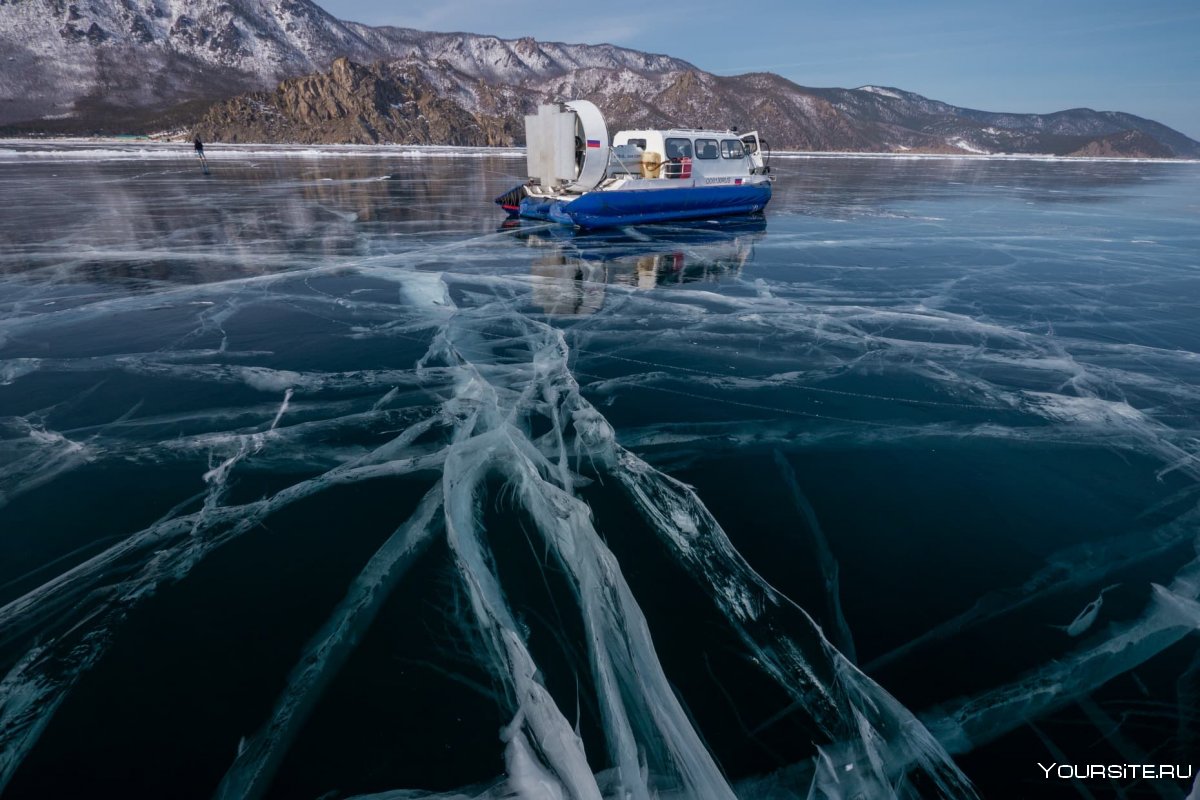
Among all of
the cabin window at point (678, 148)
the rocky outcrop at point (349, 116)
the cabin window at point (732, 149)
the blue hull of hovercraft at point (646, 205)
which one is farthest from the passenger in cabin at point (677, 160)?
the rocky outcrop at point (349, 116)

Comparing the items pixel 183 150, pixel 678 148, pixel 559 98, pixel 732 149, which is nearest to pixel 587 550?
pixel 678 148

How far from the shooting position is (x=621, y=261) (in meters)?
10.3

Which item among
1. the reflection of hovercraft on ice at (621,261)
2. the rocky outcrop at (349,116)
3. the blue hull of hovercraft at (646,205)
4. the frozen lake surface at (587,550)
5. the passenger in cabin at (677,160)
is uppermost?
the rocky outcrop at (349,116)

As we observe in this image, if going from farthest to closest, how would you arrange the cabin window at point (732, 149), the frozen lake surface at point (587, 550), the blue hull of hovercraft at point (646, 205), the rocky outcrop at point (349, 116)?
the rocky outcrop at point (349, 116) < the cabin window at point (732, 149) < the blue hull of hovercraft at point (646, 205) < the frozen lake surface at point (587, 550)

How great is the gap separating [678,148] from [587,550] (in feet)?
45.7

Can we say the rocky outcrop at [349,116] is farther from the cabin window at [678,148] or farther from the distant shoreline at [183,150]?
the cabin window at [678,148]

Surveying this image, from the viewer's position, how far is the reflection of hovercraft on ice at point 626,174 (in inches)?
507

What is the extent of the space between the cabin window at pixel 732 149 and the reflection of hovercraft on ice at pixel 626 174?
1.1 inches

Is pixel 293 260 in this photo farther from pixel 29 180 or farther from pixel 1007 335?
pixel 29 180

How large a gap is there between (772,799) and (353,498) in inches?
109

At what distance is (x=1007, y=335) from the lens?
6.55 meters

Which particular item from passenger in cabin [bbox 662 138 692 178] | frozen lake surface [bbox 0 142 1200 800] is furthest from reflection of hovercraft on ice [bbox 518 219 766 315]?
passenger in cabin [bbox 662 138 692 178]

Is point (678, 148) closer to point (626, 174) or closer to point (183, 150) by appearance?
point (626, 174)

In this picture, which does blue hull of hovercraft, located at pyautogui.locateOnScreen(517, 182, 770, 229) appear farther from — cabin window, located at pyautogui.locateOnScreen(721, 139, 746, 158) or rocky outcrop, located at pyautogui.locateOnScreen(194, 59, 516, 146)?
rocky outcrop, located at pyautogui.locateOnScreen(194, 59, 516, 146)
